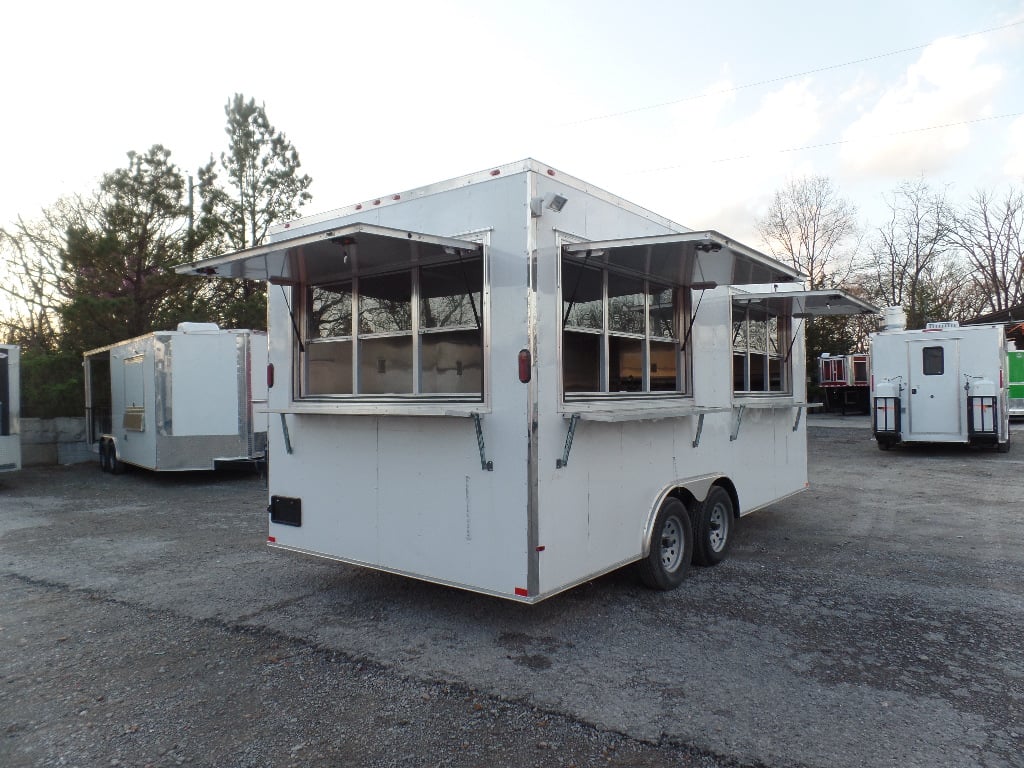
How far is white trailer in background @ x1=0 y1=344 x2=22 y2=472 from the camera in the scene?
11.2m

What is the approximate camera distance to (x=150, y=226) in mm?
15008

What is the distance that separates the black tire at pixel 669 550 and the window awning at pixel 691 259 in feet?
5.49

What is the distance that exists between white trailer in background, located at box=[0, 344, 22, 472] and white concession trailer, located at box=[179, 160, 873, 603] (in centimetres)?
847

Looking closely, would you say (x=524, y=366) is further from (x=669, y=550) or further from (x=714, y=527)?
(x=714, y=527)

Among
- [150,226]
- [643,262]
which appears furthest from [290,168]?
[643,262]

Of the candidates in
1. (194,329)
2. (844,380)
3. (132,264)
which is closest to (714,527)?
(194,329)

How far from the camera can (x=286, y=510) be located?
206 inches

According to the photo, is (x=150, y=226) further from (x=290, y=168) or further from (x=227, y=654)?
(x=227, y=654)

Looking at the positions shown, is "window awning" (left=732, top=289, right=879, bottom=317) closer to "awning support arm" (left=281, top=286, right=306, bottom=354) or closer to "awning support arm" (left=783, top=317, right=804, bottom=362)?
"awning support arm" (left=783, top=317, right=804, bottom=362)

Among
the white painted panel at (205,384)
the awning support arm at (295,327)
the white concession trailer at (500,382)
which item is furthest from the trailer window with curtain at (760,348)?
the white painted panel at (205,384)

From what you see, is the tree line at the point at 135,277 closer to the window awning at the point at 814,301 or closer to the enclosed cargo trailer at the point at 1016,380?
the window awning at the point at 814,301

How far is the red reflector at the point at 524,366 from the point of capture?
4.00 meters

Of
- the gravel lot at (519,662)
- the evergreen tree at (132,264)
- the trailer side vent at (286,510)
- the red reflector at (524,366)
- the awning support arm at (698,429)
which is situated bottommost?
the gravel lot at (519,662)

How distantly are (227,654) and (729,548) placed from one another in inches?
166
